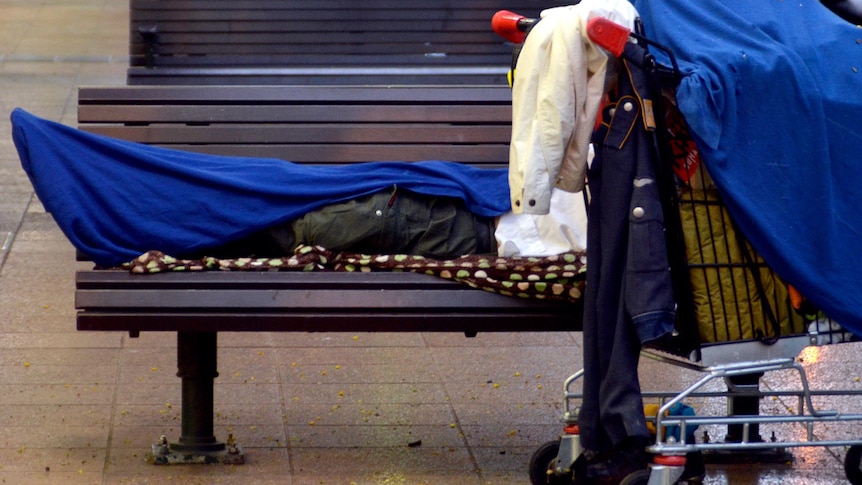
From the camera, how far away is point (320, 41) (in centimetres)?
848

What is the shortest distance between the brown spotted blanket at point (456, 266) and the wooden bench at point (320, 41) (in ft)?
13.4

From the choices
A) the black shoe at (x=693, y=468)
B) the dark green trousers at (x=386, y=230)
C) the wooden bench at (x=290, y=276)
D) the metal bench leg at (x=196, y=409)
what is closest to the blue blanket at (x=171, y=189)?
the dark green trousers at (x=386, y=230)

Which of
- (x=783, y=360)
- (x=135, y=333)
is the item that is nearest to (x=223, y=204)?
(x=135, y=333)

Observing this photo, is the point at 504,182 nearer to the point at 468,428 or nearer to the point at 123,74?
the point at 468,428

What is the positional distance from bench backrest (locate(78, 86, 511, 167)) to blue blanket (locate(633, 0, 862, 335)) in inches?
51.7

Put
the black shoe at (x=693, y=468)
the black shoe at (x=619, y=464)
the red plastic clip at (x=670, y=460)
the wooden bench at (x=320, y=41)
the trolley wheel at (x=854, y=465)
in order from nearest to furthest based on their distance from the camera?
the red plastic clip at (x=670, y=460)
the black shoe at (x=619, y=464)
the black shoe at (x=693, y=468)
the trolley wheel at (x=854, y=465)
the wooden bench at (x=320, y=41)

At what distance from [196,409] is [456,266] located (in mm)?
1051

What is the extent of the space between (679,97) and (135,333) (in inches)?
74.1

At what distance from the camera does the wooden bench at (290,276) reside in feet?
13.3

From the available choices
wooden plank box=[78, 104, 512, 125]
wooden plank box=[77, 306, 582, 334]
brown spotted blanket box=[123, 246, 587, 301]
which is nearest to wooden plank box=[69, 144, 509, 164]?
wooden plank box=[78, 104, 512, 125]

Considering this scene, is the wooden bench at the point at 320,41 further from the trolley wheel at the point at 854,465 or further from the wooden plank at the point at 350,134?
the trolley wheel at the point at 854,465

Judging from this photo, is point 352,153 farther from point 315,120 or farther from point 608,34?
point 608,34

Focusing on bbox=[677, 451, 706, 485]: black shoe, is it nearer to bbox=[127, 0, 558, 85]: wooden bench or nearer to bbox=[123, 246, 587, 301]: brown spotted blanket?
bbox=[123, 246, 587, 301]: brown spotted blanket

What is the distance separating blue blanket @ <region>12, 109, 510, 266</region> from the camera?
4.10m
